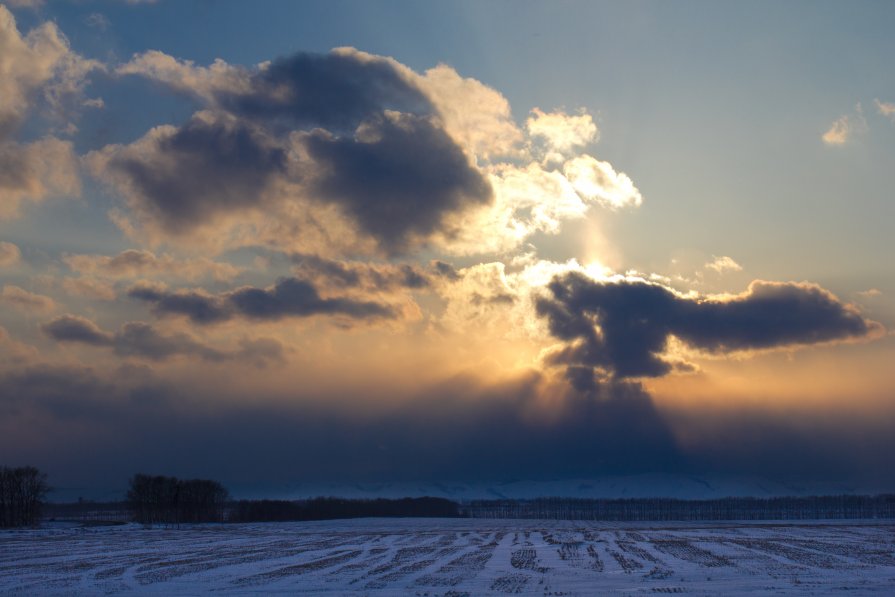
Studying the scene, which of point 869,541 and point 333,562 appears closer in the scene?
point 333,562

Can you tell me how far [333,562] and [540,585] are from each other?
24030 millimetres

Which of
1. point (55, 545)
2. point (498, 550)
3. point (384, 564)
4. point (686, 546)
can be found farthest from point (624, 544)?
point (55, 545)

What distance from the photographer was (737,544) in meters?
88.1

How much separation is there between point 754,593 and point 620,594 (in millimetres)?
7041

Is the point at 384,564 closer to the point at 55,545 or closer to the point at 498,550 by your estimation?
the point at 498,550

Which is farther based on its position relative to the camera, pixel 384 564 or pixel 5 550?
pixel 5 550

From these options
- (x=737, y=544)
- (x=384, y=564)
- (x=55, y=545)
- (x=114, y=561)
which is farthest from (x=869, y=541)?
(x=55, y=545)

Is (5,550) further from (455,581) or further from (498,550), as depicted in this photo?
(455,581)

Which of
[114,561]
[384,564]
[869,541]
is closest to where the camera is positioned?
[384,564]

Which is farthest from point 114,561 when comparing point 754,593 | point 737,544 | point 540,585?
point 737,544

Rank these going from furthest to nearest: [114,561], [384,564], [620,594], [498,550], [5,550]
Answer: [5,550] → [498,550] → [114,561] → [384,564] → [620,594]

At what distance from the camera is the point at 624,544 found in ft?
295

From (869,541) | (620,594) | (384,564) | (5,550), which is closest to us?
(620,594)

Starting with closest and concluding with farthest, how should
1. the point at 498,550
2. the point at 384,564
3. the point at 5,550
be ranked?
the point at 384,564
the point at 498,550
the point at 5,550
